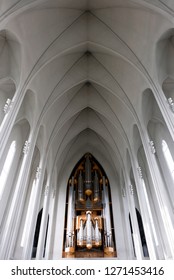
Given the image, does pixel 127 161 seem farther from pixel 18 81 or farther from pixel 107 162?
pixel 18 81

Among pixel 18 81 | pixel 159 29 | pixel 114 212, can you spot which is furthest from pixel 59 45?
pixel 114 212

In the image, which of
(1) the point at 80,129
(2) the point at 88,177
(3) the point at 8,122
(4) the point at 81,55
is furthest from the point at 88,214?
(4) the point at 81,55

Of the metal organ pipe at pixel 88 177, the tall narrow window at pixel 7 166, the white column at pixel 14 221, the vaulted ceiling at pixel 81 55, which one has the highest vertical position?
the vaulted ceiling at pixel 81 55

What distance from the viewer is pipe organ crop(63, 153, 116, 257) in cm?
1120

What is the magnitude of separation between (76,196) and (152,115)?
808cm

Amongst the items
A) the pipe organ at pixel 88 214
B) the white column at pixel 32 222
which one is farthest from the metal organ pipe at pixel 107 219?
the white column at pixel 32 222

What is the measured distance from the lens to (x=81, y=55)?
11047mm

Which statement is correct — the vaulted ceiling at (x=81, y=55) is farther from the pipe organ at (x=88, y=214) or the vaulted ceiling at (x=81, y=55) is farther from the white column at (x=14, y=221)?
the pipe organ at (x=88, y=214)

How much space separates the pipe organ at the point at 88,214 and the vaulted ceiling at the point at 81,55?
3023 millimetres

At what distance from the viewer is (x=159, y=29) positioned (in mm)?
7449

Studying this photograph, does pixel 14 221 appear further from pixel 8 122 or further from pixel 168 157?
pixel 168 157

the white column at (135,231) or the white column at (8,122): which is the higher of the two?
the white column at (8,122)

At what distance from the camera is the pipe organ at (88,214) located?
36.7ft

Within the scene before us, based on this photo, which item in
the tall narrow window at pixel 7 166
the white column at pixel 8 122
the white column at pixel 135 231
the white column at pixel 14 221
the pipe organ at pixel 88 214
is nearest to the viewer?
the white column at pixel 8 122
